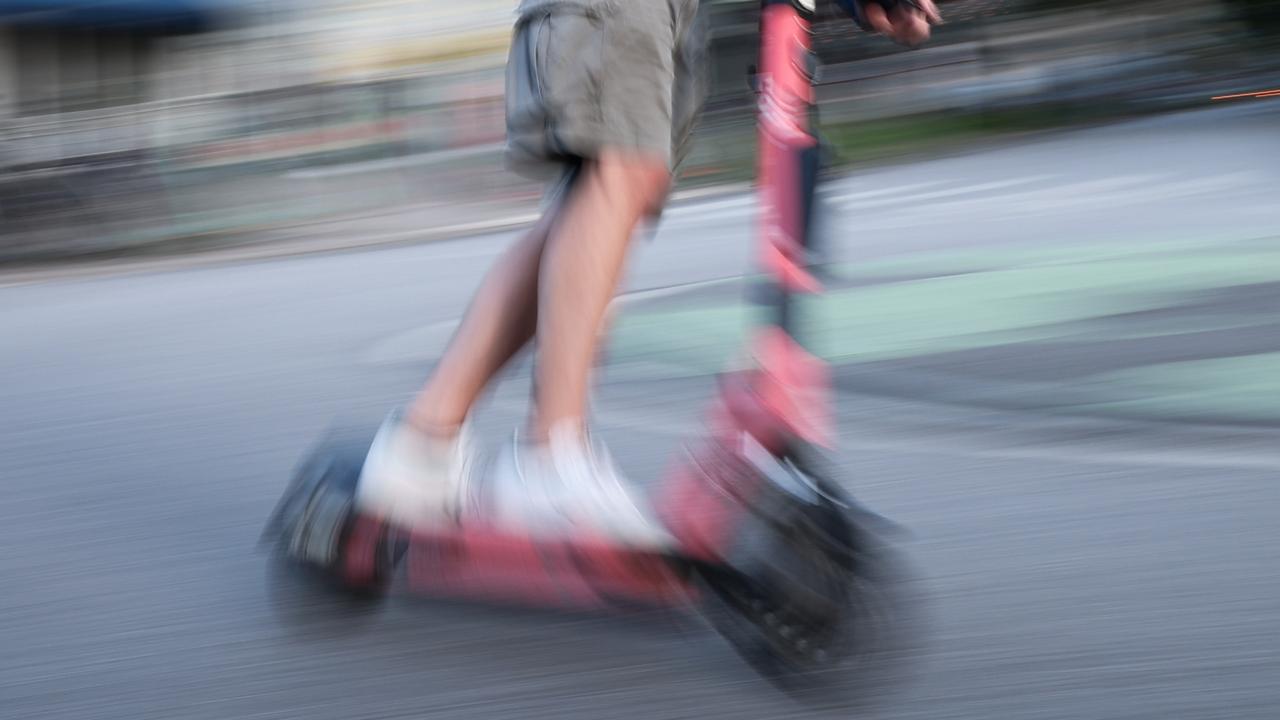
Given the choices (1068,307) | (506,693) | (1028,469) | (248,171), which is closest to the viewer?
(506,693)

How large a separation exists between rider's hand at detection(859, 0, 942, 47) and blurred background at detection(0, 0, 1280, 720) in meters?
0.22

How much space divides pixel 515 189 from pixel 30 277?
4034 mm

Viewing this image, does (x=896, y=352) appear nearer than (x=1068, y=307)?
Yes

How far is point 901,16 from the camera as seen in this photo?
238 centimetres

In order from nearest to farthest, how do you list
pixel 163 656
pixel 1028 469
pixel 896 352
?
pixel 163 656 < pixel 1028 469 < pixel 896 352

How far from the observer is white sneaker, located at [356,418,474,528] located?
2447 millimetres

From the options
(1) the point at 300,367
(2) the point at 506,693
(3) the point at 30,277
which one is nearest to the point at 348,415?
(1) the point at 300,367

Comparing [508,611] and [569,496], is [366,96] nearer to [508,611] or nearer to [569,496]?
[508,611]

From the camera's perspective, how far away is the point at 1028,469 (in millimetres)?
3525

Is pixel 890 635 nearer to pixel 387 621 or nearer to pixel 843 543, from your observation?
pixel 843 543

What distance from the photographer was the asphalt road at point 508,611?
236 centimetres

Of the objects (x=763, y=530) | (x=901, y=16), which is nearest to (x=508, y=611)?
(x=763, y=530)

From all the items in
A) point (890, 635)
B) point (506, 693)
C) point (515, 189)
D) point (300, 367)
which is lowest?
point (515, 189)

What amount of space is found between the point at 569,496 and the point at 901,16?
84 centimetres
